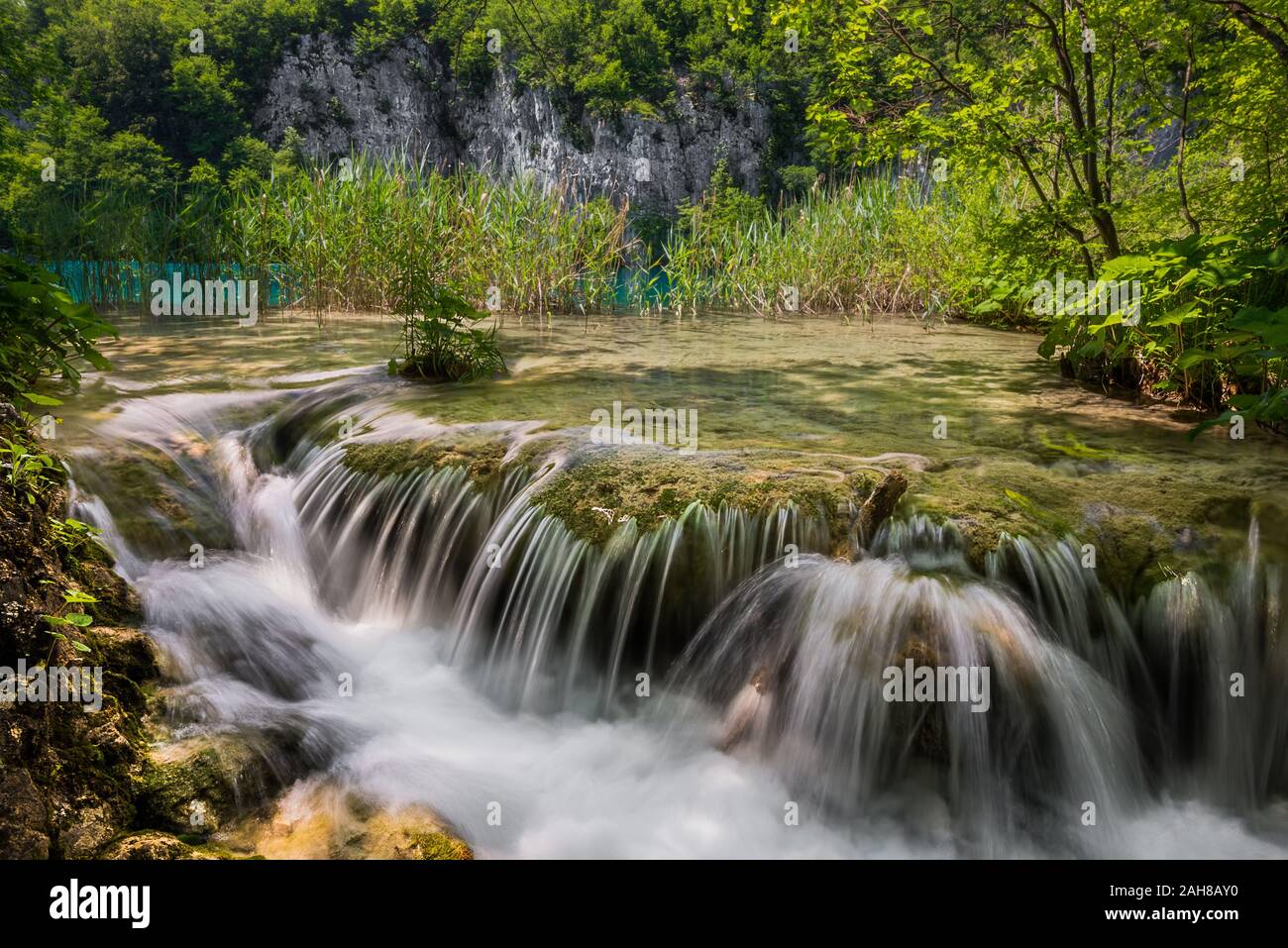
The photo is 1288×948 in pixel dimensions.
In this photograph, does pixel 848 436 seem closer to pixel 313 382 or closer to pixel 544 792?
pixel 544 792

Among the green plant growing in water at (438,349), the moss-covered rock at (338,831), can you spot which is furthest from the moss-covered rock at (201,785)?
the green plant growing in water at (438,349)

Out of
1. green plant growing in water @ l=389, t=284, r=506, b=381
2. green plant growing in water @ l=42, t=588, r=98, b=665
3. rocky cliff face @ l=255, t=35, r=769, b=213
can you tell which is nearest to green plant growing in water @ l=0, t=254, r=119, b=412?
green plant growing in water @ l=42, t=588, r=98, b=665

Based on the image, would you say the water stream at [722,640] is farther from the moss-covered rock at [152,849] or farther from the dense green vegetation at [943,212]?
the dense green vegetation at [943,212]

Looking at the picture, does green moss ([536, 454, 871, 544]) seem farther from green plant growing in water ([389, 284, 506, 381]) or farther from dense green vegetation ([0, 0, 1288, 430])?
green plant growing in water ([389, 284, 506, 381])

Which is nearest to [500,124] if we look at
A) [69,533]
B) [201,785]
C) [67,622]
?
[69,533]

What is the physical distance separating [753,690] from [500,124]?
47952mm

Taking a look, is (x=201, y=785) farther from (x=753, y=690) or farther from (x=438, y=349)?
(x=438, y=349)

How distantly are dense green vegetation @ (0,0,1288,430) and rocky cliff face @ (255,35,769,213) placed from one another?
2402 centimetres

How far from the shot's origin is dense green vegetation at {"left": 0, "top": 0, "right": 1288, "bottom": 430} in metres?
5.09

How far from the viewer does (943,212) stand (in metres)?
12.3

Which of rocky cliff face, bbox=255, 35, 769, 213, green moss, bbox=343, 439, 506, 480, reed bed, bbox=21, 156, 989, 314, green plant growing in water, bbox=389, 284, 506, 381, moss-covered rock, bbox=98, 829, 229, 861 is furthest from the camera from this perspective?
rocky cliff face, bbox=255, 35, 769, 213

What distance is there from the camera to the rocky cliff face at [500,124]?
4447 cm
